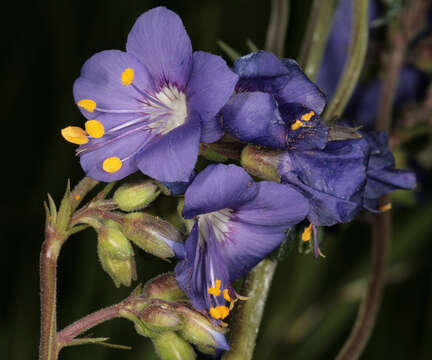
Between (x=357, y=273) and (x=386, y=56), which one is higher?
(x=386, y=56)

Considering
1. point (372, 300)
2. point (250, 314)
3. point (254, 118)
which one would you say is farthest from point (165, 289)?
point (372, 300)

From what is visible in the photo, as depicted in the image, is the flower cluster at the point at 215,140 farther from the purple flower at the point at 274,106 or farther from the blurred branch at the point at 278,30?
the blurred branch at the point at 278,30

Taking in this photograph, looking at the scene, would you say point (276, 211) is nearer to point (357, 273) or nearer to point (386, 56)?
point (386, 56)

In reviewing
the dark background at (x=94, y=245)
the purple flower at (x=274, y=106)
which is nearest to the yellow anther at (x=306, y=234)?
the purple flower at (x=274, y=106)

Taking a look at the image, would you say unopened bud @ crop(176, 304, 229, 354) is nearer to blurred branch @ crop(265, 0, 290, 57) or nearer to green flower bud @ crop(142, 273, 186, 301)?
green flower bud @ crop(142, 273, 186, 301)

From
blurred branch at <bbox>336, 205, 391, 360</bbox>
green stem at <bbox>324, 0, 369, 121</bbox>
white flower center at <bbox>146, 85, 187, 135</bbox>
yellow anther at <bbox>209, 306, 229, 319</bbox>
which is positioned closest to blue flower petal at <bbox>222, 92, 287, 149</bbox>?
white flower center at <bbox>146, 85, 187, 135</bbox>

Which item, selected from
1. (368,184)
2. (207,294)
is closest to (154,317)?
(207,294)
